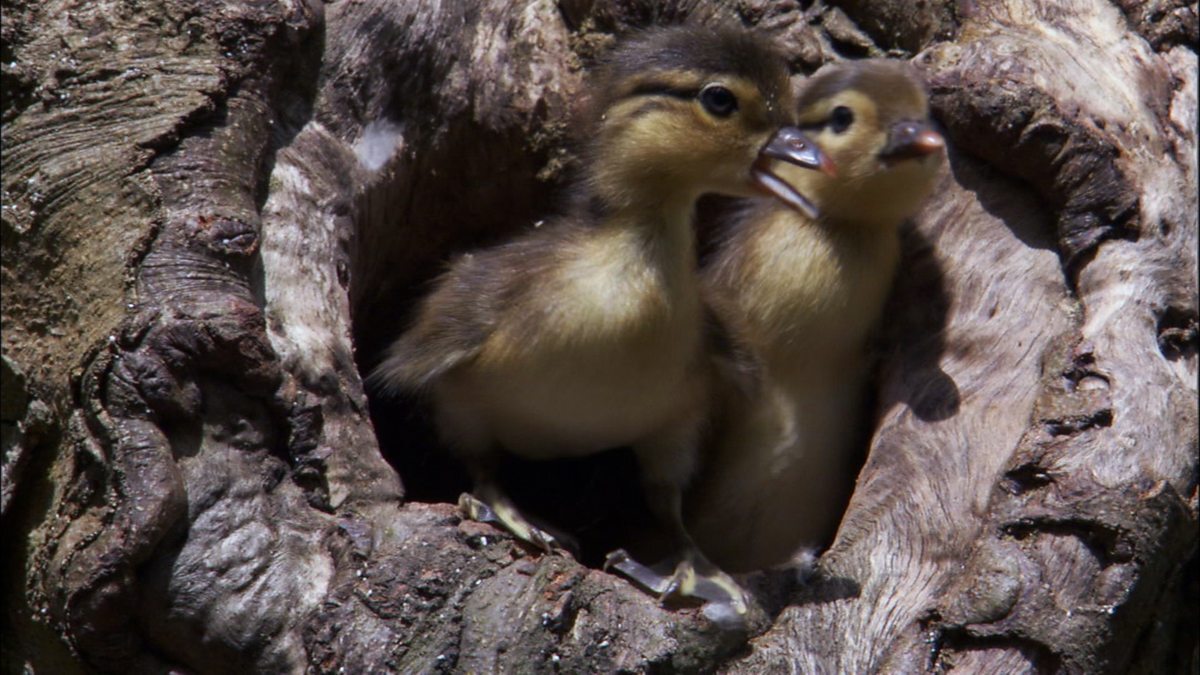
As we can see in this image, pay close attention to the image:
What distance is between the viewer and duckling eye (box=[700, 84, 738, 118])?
361cm

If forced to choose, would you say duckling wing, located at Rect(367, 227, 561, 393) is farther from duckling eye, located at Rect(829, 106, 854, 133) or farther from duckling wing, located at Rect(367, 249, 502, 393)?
duckling eye, located at Rect(829, 106, 854, 133)

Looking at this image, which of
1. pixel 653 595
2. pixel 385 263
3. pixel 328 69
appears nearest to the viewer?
pixel 653 595

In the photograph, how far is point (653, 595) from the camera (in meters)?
3.46

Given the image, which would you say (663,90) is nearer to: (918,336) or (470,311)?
(470,311)

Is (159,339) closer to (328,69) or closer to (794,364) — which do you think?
(328,69)

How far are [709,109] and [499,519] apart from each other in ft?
3.73

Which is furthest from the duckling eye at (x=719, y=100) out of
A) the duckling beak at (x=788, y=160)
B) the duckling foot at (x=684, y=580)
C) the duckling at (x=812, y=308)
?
the duckling foot at (x=684, y=580)

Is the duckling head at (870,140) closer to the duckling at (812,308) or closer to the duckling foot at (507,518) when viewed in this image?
the duckling at (812,308)

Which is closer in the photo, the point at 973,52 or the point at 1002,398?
the point at 1002,398

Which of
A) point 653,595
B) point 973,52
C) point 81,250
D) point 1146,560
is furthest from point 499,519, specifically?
point 973,52

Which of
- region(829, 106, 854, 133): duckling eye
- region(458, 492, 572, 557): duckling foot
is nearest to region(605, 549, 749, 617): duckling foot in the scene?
region(458, 492, 572, 557): duckling foot

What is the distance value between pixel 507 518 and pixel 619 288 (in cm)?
64

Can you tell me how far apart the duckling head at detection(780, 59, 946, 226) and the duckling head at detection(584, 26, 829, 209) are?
29 centimetres

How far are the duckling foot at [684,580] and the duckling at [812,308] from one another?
58 cm
